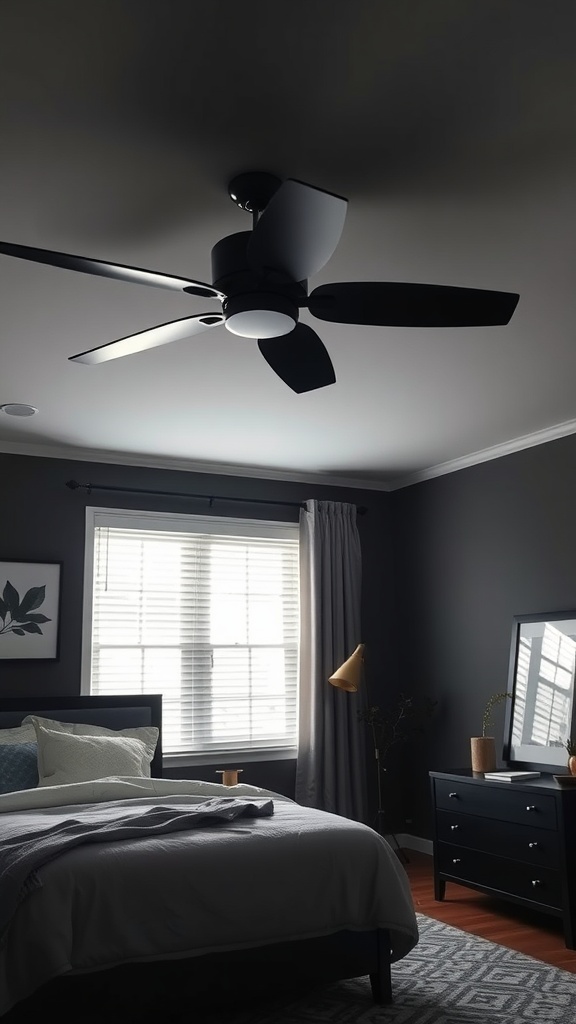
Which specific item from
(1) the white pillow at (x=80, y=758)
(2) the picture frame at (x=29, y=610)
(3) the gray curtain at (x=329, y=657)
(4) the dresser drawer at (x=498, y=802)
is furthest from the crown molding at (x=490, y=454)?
(1) the white pillow at (x=80, y=758)

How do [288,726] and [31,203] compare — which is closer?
[31,203]

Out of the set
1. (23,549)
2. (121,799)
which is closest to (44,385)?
(23,549)

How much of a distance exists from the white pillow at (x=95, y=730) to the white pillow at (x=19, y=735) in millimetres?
21

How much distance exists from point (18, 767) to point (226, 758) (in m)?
1.60

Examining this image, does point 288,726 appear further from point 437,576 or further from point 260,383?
point 260,383

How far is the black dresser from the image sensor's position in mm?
3949

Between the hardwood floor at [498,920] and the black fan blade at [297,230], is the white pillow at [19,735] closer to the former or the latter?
the hardwood floor at [498,920]

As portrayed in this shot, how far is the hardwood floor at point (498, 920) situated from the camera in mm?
3807

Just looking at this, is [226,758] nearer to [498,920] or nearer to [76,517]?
[76,517]

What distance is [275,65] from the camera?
2041 mm

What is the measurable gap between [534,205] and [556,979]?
2906mm

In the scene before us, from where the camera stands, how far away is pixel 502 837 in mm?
4336

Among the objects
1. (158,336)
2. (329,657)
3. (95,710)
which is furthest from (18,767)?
(158,336)

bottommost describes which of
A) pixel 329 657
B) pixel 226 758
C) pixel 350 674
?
pixel 226 758
